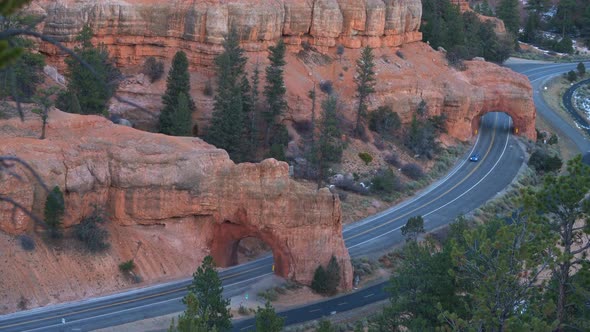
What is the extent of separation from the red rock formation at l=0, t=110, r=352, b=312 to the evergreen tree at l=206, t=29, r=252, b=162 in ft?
29.2

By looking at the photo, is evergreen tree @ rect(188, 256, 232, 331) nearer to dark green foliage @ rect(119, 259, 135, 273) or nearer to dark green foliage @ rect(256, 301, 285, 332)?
dark green foliage @ rect(256, 301, 285, 332)

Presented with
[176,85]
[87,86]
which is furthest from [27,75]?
[176,85]

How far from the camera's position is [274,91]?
197 ft

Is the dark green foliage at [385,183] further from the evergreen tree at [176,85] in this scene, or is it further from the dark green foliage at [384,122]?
the evergreen tree at [176,85]

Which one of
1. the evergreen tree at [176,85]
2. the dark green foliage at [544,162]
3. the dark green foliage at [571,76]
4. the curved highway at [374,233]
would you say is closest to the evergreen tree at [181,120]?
the evergreen tree at [176,85]

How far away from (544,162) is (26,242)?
148 ft

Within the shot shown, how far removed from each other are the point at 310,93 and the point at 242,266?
70.4ft

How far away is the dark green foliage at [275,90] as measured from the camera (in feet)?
196

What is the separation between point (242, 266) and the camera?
4609 cm

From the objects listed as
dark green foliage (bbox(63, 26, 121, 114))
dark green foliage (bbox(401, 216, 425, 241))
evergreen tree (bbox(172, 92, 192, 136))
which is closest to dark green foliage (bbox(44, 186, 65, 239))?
dark green foliage (bbox(63, 26, 121, 114))

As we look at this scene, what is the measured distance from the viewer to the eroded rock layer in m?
59.1

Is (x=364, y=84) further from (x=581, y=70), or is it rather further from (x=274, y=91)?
(x=581, y=70)

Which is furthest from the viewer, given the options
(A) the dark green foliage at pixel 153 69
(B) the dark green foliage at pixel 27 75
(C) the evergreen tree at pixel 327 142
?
(A) the dark green foliage at pixel 153 69

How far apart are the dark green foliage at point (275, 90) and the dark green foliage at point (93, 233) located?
19601 mm
